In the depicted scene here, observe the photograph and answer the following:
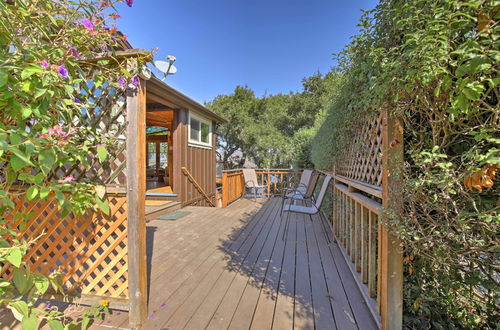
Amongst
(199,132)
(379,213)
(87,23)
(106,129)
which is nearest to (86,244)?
(106,129)

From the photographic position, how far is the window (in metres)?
5.89

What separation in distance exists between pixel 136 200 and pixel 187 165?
4.03 metres

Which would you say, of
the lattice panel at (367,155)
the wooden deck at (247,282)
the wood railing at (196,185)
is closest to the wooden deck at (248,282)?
the wooden deck at (247,282)

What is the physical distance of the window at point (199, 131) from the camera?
5895 mm

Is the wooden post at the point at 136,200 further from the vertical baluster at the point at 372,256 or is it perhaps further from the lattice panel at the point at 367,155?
the vertical baluster at the point at 372,256

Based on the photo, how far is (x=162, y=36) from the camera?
9.04 m

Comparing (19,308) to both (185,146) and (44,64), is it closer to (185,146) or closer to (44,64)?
(44,64)

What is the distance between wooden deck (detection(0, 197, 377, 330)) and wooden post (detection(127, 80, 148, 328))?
0.62ft

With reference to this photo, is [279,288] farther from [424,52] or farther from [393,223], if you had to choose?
[424,52]

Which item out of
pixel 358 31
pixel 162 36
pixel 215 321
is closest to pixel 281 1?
pixel 162 36

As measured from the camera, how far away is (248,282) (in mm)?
2268

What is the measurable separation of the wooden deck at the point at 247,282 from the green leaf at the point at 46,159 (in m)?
1.28

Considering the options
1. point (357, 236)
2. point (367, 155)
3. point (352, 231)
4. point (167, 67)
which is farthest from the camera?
point (167, 67)

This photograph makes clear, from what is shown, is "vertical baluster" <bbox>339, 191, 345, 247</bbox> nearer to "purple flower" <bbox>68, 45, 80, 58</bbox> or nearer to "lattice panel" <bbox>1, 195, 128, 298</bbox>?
"lattice panel" <bbox>1, 195, 128, 298</bbox>
